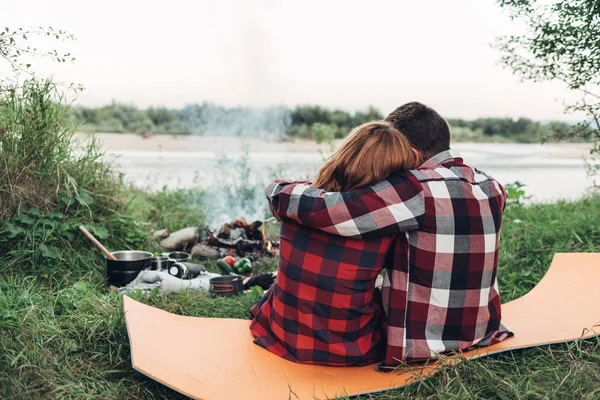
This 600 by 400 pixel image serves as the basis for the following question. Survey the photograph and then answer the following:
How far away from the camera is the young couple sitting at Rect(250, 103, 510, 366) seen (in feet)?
6.90

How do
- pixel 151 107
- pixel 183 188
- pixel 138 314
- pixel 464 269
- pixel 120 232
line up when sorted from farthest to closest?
pixel 151 107
pixel 183 188
pixel 120 232
pixel 138 314
pixel 464 269

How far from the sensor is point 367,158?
2146 millimetres

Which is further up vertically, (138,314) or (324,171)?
(324,171)

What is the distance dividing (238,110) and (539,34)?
356 cm

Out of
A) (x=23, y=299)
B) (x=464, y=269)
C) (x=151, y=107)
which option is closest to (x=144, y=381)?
(x=23, y=299)

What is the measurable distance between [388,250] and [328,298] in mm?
300

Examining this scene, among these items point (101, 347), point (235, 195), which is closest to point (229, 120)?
point (235, 195)

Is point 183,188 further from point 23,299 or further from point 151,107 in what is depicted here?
point 151,107

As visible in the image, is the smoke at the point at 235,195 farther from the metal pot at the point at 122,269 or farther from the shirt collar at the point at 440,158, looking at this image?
the shirt collar at the point at 440,158

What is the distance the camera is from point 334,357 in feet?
7.63

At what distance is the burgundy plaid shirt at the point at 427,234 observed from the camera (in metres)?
2.08

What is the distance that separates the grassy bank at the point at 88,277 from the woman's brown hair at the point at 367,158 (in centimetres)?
80

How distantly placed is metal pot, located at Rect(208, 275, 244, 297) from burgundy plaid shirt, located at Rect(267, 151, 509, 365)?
4.79ft

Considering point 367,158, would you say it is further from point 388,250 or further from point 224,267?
point 224,267
